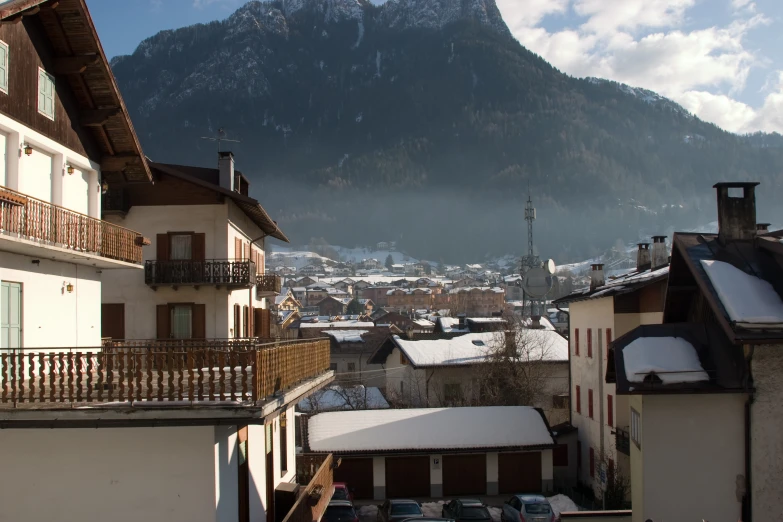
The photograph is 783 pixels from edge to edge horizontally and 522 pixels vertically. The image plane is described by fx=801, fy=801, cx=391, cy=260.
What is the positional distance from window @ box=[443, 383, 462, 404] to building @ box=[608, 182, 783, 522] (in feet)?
121

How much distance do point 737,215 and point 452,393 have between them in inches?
1466

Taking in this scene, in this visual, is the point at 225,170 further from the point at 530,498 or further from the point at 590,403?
the point at 590,403

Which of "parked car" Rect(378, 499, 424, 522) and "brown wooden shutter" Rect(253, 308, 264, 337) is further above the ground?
"brown wooden shutter" Rect(253, 308, 264, 337)

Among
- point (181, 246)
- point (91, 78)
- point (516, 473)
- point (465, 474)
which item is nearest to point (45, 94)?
point (91, 78)

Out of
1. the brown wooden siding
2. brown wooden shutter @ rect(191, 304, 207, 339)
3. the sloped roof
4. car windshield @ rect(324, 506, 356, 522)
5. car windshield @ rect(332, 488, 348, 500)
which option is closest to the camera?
the brown wooden siding

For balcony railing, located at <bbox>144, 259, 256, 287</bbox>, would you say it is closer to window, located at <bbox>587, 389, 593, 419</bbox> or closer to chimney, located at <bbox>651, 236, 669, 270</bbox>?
window, located at <bbox>587, 389, 593, 419</bbox>

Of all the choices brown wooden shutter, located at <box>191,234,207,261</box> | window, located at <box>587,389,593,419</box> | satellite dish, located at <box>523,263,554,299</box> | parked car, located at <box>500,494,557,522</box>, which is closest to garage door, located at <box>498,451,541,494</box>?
window, located at <box>587,389,593,419</box>

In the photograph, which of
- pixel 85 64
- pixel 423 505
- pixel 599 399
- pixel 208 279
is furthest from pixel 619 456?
pixel 85 64

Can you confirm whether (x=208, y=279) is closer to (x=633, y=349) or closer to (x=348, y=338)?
(x=633, y=349)

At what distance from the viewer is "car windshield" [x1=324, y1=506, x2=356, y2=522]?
27.2 m

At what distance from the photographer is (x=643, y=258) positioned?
44.3 m

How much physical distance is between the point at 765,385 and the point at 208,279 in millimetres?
20479

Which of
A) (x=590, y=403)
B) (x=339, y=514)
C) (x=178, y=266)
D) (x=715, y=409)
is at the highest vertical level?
(x=178, y=266)

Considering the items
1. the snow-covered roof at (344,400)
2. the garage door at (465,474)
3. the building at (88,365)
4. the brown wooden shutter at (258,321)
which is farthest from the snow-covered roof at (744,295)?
the snow-covered roof at (344,400)
